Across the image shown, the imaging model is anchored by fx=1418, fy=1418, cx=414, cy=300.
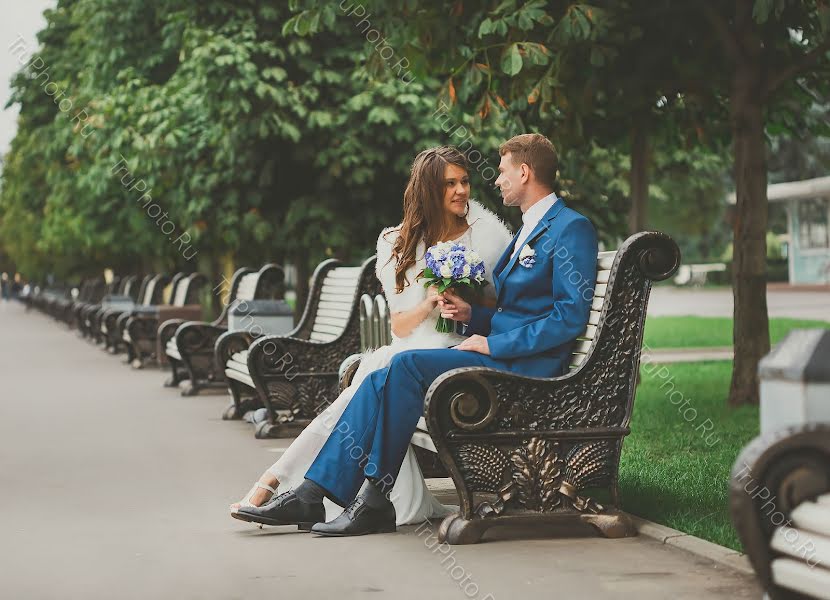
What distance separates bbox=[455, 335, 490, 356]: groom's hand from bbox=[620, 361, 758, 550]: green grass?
1.20 m

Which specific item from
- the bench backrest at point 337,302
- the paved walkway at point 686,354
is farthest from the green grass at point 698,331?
the bench backrest at point 337,302

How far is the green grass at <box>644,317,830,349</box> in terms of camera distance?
74.7 feet

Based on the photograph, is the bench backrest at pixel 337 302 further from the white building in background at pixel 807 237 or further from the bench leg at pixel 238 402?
the white building in background at pixel 807 237

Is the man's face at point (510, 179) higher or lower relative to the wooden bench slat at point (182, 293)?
higher

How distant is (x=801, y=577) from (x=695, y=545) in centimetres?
217

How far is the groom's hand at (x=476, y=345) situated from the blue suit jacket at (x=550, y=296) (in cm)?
3

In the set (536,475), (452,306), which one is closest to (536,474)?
(536,475)

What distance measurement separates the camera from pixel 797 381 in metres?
3.98

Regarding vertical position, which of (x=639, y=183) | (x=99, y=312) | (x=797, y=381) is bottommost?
(x=99, y=312)

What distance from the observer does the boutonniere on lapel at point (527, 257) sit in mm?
6691

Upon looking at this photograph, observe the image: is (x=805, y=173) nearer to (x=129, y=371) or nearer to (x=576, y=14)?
(x=129, y=371)

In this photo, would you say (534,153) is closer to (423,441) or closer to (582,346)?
(582,346)

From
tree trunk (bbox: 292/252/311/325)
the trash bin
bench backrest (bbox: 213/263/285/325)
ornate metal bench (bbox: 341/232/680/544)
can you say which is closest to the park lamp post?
ornate metal bench (bbox: 341/232/680/544)

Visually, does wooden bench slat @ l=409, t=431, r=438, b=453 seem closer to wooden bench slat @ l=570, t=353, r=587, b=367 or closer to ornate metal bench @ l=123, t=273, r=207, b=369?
wooden bench slat @ l=570, t=353, r=587, b=367
